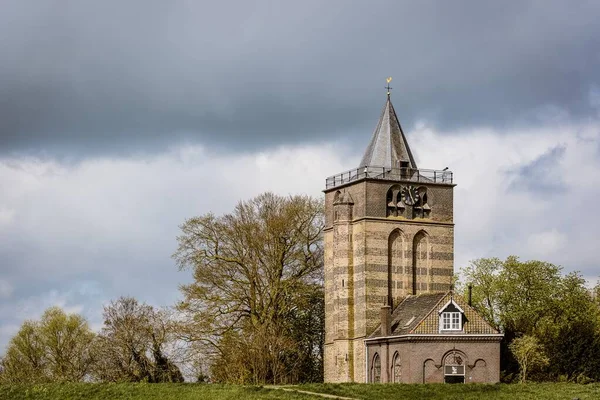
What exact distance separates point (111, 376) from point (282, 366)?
1007 centimetres

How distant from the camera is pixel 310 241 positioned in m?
78.2

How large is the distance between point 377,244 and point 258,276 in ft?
29.4

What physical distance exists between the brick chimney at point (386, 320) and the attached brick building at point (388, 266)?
0.05m

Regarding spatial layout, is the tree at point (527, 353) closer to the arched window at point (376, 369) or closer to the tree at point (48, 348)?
the arched window at point (376, 369)

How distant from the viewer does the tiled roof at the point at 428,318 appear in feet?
215

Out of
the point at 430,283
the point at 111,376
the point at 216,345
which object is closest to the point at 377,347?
the point at 430,283

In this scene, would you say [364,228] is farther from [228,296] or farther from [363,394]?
[363,394]

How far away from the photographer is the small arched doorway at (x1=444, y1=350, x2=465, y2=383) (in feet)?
215

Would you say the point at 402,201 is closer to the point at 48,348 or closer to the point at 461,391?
the point at 461,391

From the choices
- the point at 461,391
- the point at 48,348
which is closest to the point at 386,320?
the point at 461,391

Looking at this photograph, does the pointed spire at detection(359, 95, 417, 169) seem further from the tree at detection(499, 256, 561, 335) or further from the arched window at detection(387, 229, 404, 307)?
the tree at detection(499, 256, 561, 335)

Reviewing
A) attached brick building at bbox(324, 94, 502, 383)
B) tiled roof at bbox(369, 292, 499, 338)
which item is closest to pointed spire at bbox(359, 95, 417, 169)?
attached brick building at bbox(324, 94, 502, 383)

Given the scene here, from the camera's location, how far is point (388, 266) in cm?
7131

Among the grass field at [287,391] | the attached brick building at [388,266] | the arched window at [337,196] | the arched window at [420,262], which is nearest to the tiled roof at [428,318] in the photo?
the attached brick building at [388,266]
